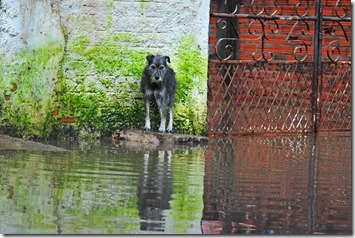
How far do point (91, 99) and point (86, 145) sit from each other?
2.37ft

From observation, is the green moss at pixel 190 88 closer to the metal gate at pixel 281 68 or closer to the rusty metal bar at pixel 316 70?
the metal gate at pixel 281 68

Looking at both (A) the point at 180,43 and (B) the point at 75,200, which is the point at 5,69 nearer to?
(A) the point at 180,43

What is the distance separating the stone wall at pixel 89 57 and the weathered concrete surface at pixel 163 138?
0.32 metres

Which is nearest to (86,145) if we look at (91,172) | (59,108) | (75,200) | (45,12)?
(59,108)

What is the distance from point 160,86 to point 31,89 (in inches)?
51.3

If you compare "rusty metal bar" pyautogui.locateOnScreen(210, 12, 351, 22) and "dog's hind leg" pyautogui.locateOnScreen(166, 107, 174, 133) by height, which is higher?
"rusty metal bar" pyautogui.locateOnScreen(210, 12, 351, 22)

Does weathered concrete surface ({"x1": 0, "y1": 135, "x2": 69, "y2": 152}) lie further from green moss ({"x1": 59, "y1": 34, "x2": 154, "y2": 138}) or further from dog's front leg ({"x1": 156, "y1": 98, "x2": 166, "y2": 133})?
dog's front leg ({"x1": 156, "y1": 98, "x2": 166, "y2": 133})

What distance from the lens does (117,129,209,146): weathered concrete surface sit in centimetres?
1059

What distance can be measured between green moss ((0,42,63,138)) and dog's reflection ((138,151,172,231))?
5.61 feet

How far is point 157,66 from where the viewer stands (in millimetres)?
10625

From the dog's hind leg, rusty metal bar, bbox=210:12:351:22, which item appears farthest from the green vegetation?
rusty metal bar, bbox=210:12:351:22

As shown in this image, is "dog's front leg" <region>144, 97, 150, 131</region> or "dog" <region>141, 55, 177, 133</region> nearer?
"dog" <region>141, 55, 177, 133</region>

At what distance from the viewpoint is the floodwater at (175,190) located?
5.96 m

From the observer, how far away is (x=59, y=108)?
35.2ft
